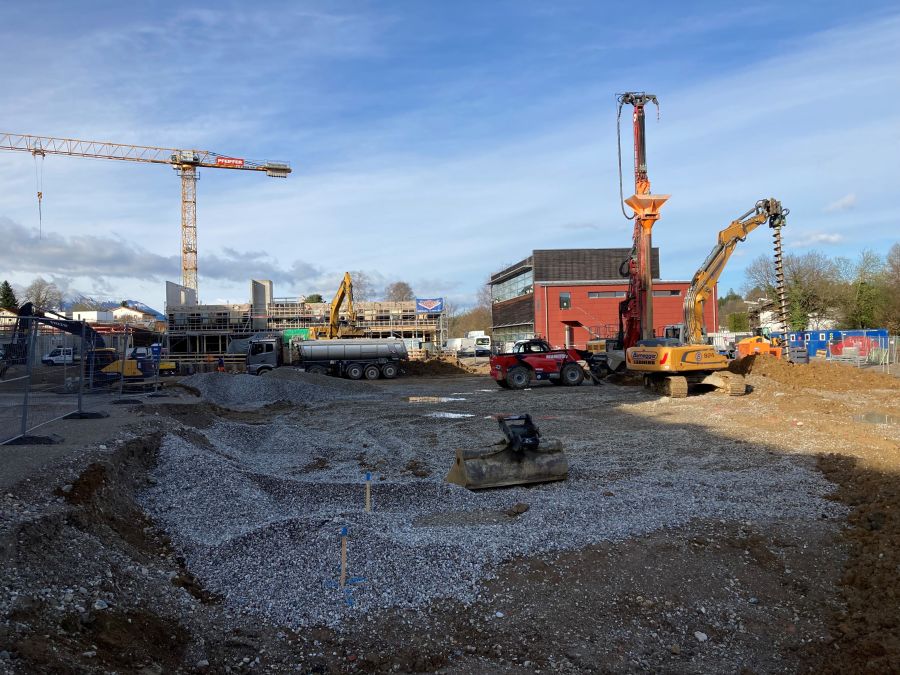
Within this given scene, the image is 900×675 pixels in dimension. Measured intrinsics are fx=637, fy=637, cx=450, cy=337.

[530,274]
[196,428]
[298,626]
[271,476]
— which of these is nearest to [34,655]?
[298,626]

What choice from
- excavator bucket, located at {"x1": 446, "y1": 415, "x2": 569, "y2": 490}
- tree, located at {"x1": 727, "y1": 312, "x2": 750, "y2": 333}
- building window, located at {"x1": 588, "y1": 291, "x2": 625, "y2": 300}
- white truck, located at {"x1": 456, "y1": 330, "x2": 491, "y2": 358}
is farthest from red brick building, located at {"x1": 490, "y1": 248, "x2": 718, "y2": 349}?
excavator bucket, located at {"x1": 446, "y1": 415, "x2": 569, "y2": 490}

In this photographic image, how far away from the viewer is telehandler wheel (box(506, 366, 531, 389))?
992 inches

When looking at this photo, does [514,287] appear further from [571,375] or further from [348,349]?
[571,375]

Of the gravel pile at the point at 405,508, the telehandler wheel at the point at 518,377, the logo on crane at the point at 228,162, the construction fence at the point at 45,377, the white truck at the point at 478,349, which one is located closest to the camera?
the gravel pile at the point at 405,508

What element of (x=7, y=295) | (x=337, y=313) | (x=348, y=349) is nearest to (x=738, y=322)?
(x=337, y=313)

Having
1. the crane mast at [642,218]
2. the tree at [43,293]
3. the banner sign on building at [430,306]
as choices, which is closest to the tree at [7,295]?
the tree at [43,293]

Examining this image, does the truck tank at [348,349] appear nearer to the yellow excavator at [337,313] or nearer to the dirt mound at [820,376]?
the yellow excavator at [337,313]

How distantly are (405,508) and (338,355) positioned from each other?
26888mm

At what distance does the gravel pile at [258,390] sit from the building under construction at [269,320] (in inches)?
1074

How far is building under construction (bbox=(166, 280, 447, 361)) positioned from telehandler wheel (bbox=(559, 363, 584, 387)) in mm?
29037

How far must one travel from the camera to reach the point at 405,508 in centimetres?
785

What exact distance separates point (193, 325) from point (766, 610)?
59941mm

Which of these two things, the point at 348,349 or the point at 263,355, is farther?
the point at 348,349

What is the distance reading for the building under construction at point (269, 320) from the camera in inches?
2200
